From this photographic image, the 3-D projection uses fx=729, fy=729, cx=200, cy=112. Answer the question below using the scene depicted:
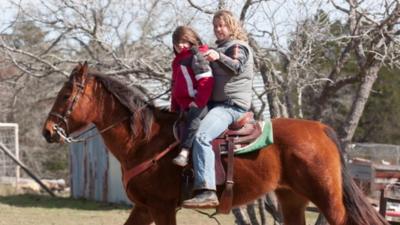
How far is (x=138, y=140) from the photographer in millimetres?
7129

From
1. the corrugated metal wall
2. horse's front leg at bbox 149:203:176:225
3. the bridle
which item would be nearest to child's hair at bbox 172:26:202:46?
the bridle

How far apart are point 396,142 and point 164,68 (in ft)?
72.7

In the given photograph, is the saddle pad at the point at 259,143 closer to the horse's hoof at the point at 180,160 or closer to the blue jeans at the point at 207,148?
the blue jeans at the point at 207,148

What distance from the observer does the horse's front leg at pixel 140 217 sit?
7.34m

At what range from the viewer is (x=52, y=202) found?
18.9 metres

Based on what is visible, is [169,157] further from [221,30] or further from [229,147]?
[221,30]

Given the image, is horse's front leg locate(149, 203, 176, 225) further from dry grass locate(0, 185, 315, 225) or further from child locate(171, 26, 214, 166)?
dry grass locate(0, 185, 315, 225)

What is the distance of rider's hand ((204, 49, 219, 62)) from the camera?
6477 mm

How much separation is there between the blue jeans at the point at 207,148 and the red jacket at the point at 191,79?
0.17 m

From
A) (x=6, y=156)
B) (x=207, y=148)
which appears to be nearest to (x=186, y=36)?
(x=207, y=148)

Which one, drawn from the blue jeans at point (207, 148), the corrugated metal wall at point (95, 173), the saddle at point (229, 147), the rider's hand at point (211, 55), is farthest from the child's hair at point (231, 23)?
the corrugated metal wall at point (95, 173)

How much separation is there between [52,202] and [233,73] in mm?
13106

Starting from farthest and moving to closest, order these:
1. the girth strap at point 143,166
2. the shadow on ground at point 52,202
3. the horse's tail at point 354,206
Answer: the shadow on ground at point 52,202
the horse's tail at point 354,206
the girth strap at point 143,166

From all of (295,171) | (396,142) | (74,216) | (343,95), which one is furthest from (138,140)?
(396,142)
